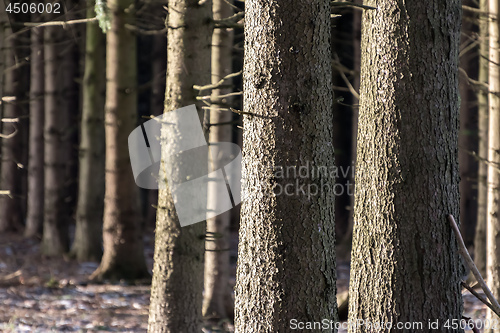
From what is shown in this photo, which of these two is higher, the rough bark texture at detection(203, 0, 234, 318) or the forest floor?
the rough bark texture at detection(203, 0, 234, 318)

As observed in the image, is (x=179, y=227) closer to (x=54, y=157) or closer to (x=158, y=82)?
(x=54, y=157)

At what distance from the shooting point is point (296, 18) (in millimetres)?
3494

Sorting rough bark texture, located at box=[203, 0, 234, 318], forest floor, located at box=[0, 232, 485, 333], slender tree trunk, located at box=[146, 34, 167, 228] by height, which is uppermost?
slender tree trunk, located at box=[146, 34, 167, 228]

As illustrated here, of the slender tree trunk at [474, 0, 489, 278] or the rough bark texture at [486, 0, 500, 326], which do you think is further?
the slender tree trunk at [474, 0, 489, 278]

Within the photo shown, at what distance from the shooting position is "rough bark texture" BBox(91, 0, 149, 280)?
9523 millimetres

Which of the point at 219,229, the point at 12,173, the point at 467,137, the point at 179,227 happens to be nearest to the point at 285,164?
the point at 179,227

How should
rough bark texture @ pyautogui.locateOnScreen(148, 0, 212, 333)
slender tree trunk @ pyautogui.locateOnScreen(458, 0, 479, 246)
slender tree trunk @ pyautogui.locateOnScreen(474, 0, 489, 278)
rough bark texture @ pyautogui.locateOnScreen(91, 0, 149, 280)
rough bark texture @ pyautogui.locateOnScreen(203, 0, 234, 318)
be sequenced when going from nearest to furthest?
rough bark texture @ pyautogui.locateOnScreen(148, 0, 212, 333), rough bark texture @ pyautogui.locateOnScreen(203, 0, 234, 318), rough bark texture @ pyautogui.locateOnScreen(91, 0, 149, 280), slender tree trunk @ pyautogui.locateOnScreen(474, 0, 489, 278), slender tree trunk @ pyautogui.locateOnScreen(458, 0, 479, 246)

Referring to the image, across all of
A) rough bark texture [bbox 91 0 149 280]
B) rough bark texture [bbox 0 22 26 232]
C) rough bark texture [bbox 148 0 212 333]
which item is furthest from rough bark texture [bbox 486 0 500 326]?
rough bark texture [bbox 0 22 26 232]

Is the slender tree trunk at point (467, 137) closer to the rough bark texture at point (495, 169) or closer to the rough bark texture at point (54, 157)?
the rough bark texture at point (495, 169)

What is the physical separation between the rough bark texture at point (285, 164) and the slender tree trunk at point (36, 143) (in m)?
9.57

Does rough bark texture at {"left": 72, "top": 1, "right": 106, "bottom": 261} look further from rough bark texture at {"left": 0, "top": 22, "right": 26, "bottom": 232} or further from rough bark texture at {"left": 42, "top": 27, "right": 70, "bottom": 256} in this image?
rough bark texture at {"left": 0, "top": 22, "right": 26, "bottom": 232}

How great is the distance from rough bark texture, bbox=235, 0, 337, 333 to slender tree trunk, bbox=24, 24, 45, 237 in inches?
377

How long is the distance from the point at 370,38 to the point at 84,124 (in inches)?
313

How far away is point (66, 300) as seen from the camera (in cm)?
858
